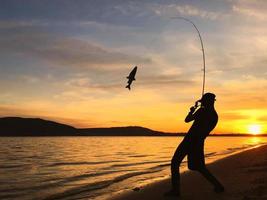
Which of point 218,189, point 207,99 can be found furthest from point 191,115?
point 218,189

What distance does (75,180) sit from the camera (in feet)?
55.4

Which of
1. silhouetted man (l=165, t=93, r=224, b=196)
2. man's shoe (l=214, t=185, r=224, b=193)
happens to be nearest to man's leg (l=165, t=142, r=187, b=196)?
silhouetted man (l=165, t=93, r=224, b=196)

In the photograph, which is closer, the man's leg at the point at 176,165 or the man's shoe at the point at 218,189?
the man's leg at the point at 176,165

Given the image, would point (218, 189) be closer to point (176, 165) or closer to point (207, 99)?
point (176, 165)

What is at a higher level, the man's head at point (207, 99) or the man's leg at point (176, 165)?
the man's head at point (207, 99)

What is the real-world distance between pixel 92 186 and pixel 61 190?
116 cm

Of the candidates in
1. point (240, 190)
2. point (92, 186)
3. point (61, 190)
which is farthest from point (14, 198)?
point (240, 190)

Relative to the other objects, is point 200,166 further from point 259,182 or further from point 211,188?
point 259,182

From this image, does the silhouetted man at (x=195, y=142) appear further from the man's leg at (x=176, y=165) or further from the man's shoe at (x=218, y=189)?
the man's shoe at (x=218, y=189)

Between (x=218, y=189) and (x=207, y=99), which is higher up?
(x=207, y=99)

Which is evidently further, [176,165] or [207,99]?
[207,99]

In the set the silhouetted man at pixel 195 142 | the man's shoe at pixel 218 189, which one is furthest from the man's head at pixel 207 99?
the man's shoe at pixel 218 189

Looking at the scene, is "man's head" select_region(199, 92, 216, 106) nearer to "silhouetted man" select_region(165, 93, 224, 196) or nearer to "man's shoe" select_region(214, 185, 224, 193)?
"silhouetted man" select_region(165, 93, 224, 196)

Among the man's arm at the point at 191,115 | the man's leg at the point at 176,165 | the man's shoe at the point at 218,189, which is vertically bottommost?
the man's shoe at the point at 218,189
